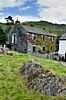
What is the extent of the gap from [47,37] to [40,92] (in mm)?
75049

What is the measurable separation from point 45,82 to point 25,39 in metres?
67.1

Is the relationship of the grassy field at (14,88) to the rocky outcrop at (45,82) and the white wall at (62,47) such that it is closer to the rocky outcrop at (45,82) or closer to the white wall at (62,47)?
the rocky outcrop at (45,82)

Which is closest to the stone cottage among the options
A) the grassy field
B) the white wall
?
the white wall

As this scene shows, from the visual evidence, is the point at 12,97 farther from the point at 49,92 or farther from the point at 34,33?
the point at 34,33

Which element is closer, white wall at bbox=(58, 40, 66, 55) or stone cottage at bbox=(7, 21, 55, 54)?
white wall at bbox=(58, 40, 66, 55)

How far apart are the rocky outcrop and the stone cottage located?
204 feet

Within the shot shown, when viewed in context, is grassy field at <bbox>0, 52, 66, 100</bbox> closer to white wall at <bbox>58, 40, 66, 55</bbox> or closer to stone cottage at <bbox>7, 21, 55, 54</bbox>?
white wall at <bbox>58, 40, 66, 55</bbox>

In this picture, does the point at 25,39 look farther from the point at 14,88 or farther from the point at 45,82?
the point at 45,82

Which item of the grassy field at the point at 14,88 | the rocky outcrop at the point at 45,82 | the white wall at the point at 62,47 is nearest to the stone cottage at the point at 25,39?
the white wall at the point at 62,47

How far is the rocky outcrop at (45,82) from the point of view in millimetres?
21641

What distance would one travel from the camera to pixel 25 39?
295 ft

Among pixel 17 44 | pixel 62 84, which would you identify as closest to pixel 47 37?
pixel 17 44

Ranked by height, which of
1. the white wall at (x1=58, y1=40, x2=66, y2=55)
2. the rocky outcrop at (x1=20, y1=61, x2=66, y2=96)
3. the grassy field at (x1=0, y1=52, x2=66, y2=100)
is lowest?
the white wall at (x1=58, y1=40, x2=66, y2=55)

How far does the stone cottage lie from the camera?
293 feet
